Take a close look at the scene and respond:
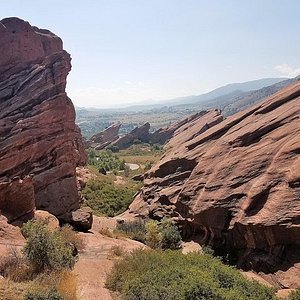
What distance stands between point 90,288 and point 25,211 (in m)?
12.5

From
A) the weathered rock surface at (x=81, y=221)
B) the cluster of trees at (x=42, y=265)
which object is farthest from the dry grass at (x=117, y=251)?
the weathered rock surface at (x=81, y=221)

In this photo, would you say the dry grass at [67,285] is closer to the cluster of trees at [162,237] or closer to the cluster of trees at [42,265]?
the cluster of trees at [42,265]

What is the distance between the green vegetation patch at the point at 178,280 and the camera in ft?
43.0

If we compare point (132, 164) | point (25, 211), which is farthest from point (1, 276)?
point (132, 164)

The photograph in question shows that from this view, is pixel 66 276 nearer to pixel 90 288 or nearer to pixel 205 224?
pixel 90 288

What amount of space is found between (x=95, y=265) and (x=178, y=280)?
5.68 metres

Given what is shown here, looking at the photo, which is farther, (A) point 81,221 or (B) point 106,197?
(B) point 106,197

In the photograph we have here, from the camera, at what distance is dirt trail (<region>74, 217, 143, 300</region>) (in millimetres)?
14421

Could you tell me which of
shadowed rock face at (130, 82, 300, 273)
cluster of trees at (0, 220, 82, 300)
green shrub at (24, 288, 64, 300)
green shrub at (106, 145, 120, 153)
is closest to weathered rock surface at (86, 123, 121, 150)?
green shrub at (106, 145, 120, 153)

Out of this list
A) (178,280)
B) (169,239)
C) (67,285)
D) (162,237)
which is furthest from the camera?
(169,239)

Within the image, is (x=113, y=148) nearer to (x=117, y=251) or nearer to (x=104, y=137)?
(x=104, y=137)

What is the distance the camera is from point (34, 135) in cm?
2989

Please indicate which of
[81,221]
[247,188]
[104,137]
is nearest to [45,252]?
[81,221]

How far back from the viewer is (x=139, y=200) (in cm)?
4097
